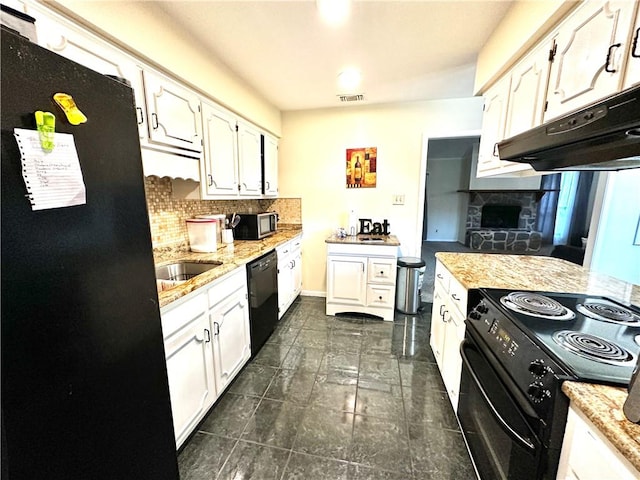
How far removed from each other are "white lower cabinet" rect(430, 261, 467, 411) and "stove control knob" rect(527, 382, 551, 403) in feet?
2.03

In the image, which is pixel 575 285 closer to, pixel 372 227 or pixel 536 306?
pixel 536 306

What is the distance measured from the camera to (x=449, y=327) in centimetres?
171

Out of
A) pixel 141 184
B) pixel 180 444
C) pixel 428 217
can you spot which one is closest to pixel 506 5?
pixel 141 184

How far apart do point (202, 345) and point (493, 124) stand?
236 centimetres

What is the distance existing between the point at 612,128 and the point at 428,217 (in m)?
7.44

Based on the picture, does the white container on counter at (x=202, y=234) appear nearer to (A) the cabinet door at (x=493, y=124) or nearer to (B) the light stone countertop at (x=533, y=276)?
(B) the light stone countertop at (x=533, y=276)

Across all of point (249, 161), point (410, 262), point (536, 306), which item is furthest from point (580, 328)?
point (249, 161)

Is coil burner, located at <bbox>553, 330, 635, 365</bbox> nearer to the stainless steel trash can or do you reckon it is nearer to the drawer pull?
the drawer pull

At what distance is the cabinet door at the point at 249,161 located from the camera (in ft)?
8.05

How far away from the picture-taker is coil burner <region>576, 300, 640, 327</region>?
1014 millimetres

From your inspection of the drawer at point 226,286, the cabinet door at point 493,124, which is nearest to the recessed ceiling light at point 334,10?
the cabinet door at point 493,124

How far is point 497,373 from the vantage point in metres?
1.01

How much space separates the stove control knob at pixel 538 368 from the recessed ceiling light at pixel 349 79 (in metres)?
2.29

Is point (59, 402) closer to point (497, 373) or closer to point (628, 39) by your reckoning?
point (497, 373)
